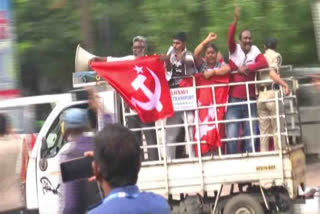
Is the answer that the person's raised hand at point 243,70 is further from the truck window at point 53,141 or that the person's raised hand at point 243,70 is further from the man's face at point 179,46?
the truck window at point 53,141

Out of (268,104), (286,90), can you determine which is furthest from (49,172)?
(286,90)

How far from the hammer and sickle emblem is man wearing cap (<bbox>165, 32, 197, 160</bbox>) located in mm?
259

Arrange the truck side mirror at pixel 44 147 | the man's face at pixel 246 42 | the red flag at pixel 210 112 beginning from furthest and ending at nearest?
the truck side mirror at pixel 44 147 < the man's face at pixel 246 42 < the red flag at pixel 210 112

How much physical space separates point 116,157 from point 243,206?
21.5 feet

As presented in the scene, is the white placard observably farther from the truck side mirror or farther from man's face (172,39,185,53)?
the truck side mirror

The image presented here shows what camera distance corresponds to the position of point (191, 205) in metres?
9.78

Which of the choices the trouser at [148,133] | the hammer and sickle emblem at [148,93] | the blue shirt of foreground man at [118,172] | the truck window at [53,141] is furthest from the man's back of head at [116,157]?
the truck window at [53,141]

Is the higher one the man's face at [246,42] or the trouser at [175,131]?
the man's face at [246,42]

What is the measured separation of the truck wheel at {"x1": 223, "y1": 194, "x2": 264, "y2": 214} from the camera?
9633 mm

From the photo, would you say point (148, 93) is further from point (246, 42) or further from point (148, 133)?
point (246, 42)

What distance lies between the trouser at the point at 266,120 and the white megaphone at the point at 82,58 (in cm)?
238

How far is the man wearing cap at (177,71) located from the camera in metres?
9.89

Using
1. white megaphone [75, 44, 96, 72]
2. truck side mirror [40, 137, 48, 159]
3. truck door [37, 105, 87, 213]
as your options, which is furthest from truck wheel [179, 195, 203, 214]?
white megaphone [75, 44, 96, 72]

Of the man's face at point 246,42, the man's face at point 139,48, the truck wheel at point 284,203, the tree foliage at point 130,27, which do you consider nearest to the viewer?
the truck wheel at point 284,203
